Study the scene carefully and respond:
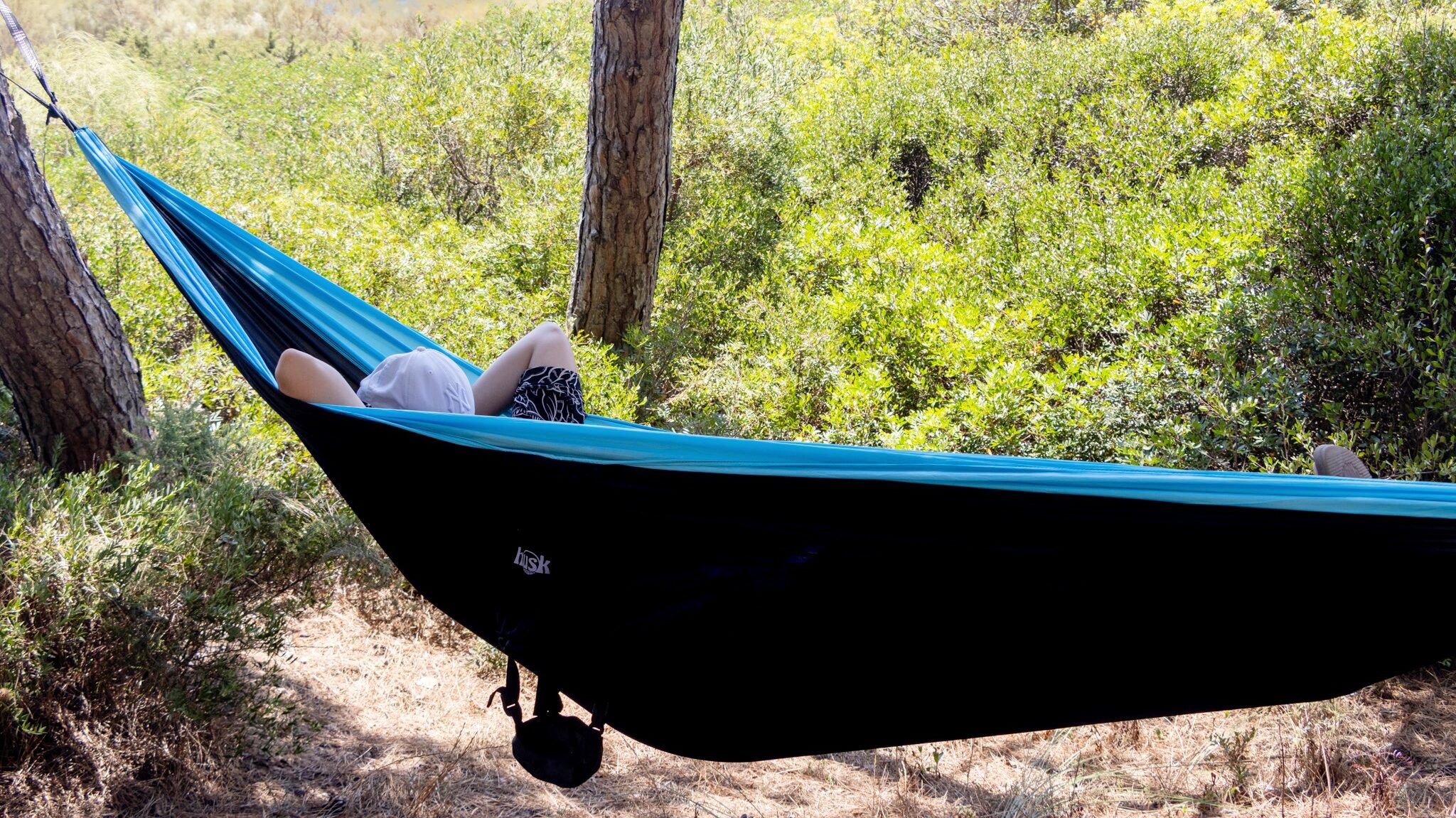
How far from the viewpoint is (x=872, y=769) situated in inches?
86.7

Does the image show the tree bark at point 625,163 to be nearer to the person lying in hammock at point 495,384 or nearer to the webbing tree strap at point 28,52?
the person lying in hammock at point 495,384

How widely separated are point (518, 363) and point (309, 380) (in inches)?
18.3

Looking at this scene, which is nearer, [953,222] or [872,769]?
[872,769]

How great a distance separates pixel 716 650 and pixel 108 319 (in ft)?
5.15

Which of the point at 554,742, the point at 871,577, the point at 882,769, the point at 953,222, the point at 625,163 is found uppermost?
the point at 625,163

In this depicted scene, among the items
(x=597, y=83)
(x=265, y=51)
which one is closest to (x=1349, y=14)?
(x=597, y=83)

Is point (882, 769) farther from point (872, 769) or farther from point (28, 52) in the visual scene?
point (28, 52)

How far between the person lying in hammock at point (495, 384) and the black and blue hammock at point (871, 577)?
44 cm

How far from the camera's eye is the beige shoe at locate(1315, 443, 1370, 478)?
5.32 feet

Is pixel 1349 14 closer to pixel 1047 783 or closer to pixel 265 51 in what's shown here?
pixel 1047 783

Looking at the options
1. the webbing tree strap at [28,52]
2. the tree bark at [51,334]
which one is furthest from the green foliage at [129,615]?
the webbing tree strap at [28,52]

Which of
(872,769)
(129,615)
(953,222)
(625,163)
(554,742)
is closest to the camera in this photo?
(554,742)

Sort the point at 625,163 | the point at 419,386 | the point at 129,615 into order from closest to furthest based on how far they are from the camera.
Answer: the point at 129,615 → the point at 419,386 → the point at 625,163

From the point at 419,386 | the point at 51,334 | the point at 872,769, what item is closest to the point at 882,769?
the point at 872,769
